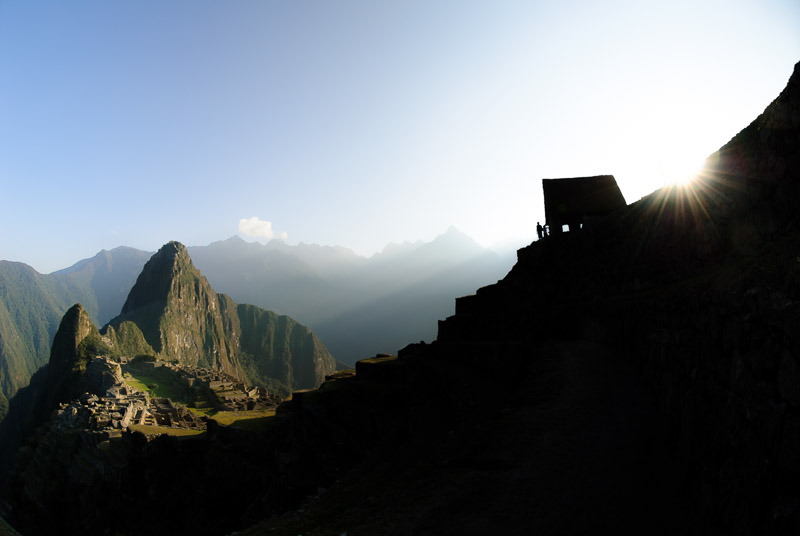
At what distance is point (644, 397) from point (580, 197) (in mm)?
32122

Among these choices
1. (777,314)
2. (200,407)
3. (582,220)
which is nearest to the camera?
(777,314)

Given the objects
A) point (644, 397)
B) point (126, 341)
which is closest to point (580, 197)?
point (644, 397)

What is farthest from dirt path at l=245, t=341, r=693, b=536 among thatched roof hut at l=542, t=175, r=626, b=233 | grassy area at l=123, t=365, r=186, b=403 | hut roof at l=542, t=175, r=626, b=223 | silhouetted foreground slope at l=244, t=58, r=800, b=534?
grassy area at l=123, t=365, r=186, b=403

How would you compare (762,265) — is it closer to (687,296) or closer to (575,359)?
(687,296)

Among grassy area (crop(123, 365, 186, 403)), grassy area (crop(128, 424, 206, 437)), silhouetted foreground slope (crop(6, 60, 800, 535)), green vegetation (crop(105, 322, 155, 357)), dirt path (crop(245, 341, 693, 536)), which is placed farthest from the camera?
green vegetation (crop(105, 322, 155, 357))

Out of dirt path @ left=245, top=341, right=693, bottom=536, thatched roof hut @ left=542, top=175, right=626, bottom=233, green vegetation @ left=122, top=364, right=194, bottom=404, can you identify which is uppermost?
thatched roof hut @ left=542, top=175, right=626, bottom=233

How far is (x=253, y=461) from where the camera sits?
38.7m

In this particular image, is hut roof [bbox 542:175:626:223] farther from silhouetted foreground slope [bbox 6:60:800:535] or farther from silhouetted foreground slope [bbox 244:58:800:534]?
silhouetted foreground slope [bbox 244:58:800:534]

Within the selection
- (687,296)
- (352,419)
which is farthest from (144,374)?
(687,296)

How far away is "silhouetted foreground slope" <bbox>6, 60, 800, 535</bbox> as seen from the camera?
5027 millimetres

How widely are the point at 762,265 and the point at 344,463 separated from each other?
3075 cm

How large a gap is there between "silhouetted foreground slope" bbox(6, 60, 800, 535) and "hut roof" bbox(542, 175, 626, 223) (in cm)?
1088

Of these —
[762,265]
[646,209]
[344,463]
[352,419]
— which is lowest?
[344,463]

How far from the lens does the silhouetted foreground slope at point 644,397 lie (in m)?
5.03
